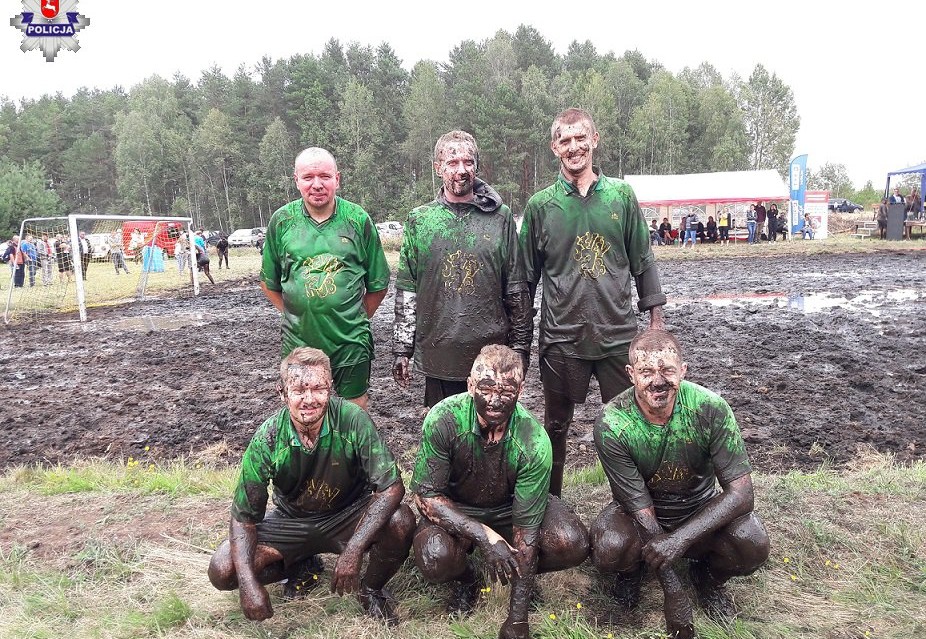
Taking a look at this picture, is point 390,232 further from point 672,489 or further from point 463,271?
point 672,489

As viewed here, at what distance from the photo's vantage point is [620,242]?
12.5ft

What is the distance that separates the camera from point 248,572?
308cm

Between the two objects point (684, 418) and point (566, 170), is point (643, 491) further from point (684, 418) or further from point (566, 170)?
point (566, 170)

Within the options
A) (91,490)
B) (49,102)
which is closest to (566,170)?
(91,490)

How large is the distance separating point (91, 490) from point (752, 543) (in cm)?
435

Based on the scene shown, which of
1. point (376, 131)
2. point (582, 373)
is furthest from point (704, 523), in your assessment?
point (376, 131)

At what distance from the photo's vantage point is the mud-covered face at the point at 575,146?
12.1 ft

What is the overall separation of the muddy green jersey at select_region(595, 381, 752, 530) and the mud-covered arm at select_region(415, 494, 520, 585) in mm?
597

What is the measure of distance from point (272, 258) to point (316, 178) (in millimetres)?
586

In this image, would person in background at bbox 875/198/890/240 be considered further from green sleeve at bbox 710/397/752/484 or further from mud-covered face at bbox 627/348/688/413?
mud-covered face at bbox 627/348/688/413

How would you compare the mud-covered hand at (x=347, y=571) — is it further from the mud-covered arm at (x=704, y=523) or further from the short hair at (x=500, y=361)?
the mud-covered arm at (x=704, y=523)

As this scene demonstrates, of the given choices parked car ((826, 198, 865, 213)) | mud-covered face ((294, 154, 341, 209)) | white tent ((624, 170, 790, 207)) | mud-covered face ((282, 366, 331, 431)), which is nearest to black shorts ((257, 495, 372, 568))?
mud-covered face ((282, 366, 331, 431))

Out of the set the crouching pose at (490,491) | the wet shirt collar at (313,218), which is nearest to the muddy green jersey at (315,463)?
the crouching pose at (490,491)

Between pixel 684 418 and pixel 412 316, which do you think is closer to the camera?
pixel 684 418
